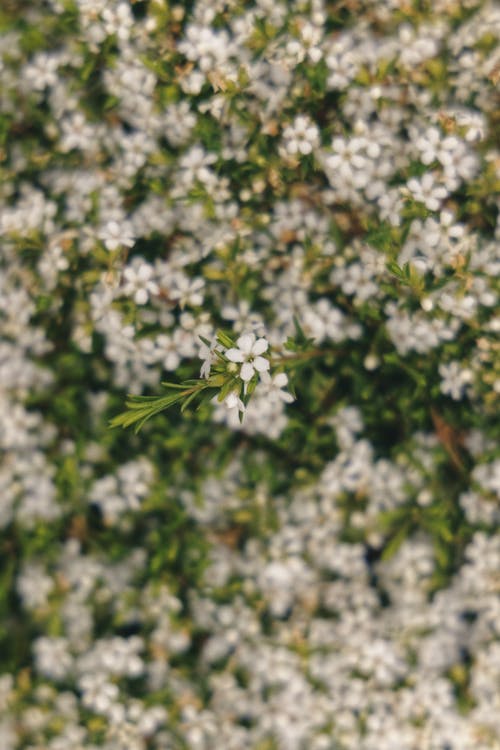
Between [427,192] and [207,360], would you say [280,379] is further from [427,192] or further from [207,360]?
Answer: [427,192]

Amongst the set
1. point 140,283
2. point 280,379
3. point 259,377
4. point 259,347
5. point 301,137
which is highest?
point 301,137

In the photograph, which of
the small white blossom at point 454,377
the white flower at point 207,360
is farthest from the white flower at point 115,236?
the small white blossom at point 454,377

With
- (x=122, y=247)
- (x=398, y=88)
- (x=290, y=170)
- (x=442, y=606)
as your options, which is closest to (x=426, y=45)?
(x=398, y=88)

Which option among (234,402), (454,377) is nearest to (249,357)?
(234,402)

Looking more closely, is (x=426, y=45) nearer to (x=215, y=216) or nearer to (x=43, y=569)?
(x=215, y=216)

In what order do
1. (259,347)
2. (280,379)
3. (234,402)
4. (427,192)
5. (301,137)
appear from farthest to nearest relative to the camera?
1. (301,137)
2. (427,192)
3. (280,379)
4. (259,347)
5. (234,402)

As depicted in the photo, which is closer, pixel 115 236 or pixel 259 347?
pixel 259 347

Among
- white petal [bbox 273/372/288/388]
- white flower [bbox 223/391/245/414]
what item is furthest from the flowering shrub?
white flower [bbox 223/391/245/414]

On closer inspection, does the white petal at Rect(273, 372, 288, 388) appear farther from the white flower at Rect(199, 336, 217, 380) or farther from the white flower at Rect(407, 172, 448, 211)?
the white flower at Rect(407, 172, 448, 211)
